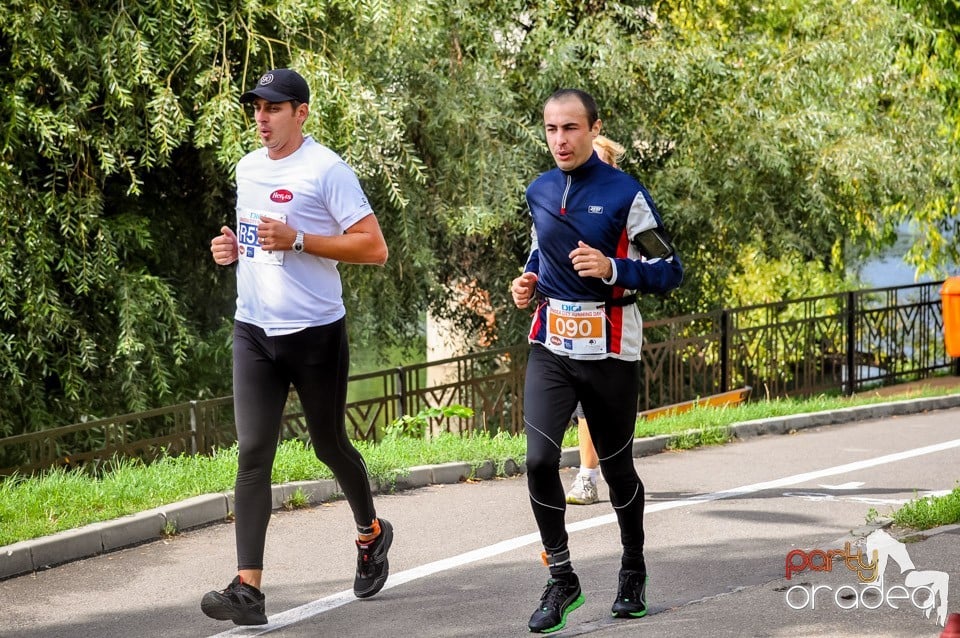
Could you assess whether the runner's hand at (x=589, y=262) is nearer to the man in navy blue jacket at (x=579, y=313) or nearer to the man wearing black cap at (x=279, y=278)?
the man in navy blue jacket at (x=579, y=313)

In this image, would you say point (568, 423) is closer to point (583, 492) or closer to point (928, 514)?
point (928, 514)

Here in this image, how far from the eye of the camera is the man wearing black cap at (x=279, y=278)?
17.0 ft

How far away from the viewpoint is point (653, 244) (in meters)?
4.96

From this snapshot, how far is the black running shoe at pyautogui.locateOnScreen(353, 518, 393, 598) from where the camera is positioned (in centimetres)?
566

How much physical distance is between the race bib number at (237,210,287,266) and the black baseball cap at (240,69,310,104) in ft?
1.44

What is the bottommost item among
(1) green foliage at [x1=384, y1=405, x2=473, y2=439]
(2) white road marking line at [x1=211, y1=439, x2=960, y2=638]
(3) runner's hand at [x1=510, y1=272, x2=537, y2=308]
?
(2) white road marking line at [x1=211, y1=439, x2=960, y2=638]

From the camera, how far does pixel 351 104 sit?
10.4m

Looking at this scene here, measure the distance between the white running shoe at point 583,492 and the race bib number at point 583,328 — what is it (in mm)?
3021

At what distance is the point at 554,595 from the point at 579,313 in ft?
3.43

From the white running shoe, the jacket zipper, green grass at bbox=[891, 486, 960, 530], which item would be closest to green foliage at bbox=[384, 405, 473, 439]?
the white running shoe

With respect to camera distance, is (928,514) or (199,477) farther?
(199,477)

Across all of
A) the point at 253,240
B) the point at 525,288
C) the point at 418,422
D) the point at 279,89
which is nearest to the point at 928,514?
the point at 525,288

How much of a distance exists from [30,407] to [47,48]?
2.83 metres

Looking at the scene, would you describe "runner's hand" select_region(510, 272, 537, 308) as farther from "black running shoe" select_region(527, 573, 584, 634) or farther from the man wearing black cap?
"black running shoe" select_region(527, 573, 584, 634)
